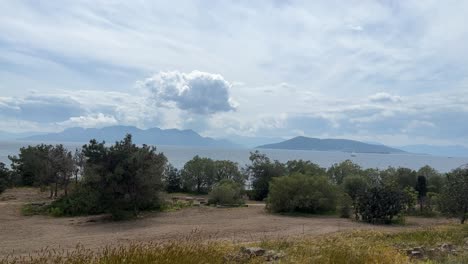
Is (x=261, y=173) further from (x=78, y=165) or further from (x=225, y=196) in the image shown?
(x=78, y=165)

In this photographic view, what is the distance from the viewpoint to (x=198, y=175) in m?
38.4

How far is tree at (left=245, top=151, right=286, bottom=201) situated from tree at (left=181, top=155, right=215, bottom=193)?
3.33 m

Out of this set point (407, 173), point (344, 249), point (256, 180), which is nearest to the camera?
point (344, 249)

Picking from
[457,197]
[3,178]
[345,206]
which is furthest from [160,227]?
[3,178]

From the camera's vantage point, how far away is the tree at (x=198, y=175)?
125 feet

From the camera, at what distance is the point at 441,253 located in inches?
413

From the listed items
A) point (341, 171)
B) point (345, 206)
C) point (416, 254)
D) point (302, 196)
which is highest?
point (341, 171)

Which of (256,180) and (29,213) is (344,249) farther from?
(256,180)

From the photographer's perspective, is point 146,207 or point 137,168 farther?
point 146,207

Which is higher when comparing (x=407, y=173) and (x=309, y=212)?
(x=407, y=173)

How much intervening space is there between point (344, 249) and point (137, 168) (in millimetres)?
16668

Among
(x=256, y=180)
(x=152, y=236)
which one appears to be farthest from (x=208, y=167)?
(x=152, y=236)

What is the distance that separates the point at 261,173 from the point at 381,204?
1431 cm

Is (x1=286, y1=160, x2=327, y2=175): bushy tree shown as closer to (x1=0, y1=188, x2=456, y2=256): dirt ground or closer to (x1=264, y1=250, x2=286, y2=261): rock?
(x1=0, y1=188, x2=456, y2=256): dirt ground
